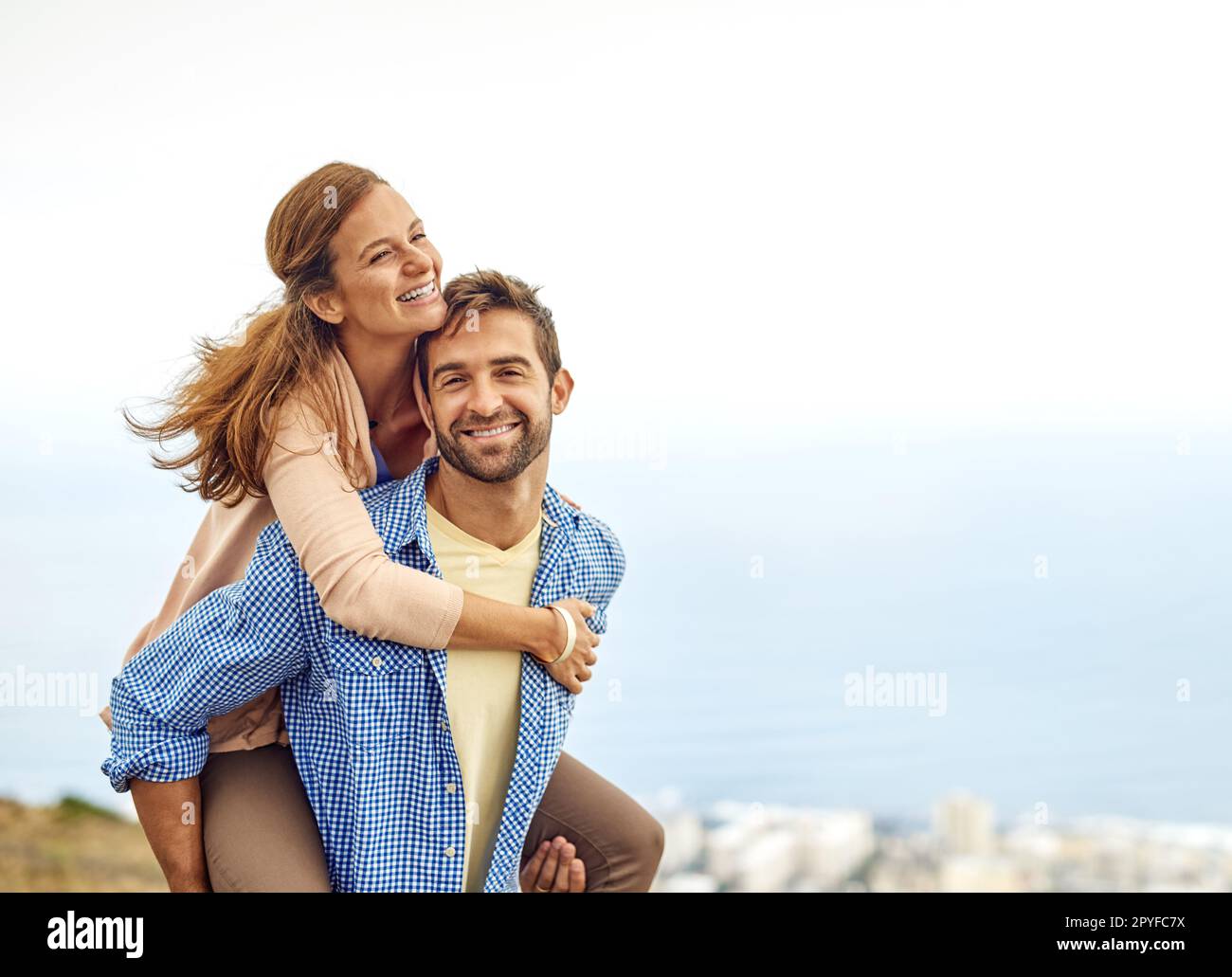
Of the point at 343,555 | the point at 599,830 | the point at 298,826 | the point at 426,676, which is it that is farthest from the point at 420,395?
the point at 599,830

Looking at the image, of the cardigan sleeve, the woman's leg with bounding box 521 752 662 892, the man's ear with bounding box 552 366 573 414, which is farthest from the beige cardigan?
the woman's leg with bounding box 521 752 662 892

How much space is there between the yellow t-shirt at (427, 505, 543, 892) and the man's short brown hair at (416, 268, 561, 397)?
1.02 ft

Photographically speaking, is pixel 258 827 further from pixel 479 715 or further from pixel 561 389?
pixel 561 389

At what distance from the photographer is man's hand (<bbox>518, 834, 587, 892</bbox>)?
7.38ft

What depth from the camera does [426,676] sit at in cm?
197

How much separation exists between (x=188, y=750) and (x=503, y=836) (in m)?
0.54

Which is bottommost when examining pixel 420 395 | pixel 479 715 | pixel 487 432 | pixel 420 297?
pixel 479 715

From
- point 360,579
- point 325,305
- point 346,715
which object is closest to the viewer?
point 360,579

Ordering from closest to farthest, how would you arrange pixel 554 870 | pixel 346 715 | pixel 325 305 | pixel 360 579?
pixel 360 579 < pixel 346 715 < pixel 325 305 < pixel 554 870

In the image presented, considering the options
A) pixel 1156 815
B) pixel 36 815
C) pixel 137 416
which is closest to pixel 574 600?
pixel 137 416

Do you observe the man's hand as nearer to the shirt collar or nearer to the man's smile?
the shirt collar

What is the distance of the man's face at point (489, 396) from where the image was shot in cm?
197

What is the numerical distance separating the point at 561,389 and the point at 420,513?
35 centimetres
